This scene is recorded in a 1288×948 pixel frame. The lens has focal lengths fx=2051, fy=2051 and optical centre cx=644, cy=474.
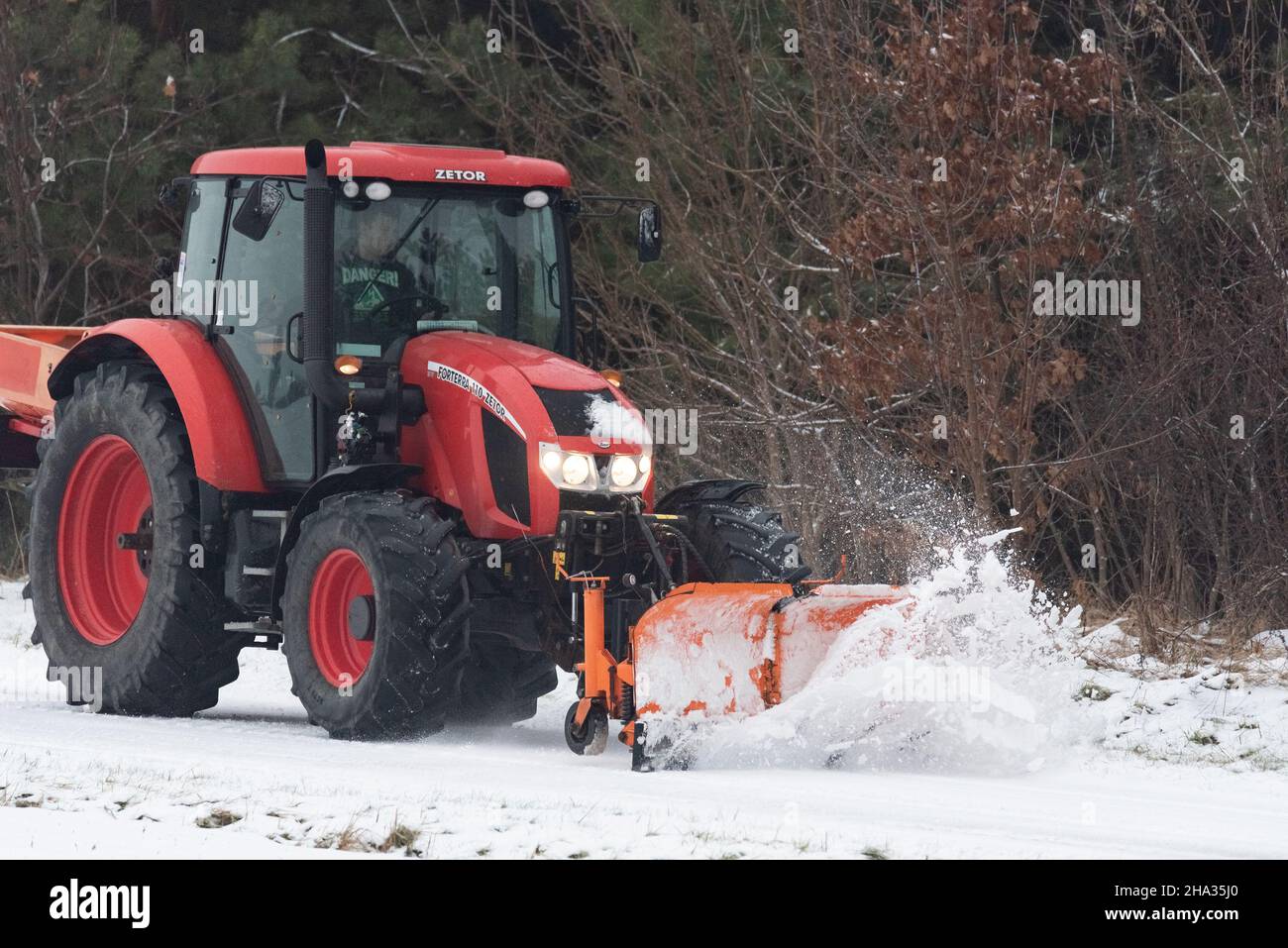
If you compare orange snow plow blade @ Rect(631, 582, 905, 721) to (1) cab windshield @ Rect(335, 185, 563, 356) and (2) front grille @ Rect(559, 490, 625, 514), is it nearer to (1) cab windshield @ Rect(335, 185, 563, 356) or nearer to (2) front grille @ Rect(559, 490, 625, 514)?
(2) front grille @ Rect(559, 490, 625, 514)

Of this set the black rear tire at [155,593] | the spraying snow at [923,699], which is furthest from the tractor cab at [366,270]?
the spraying snow at [923,699]

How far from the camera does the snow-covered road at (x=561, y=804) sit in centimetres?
596

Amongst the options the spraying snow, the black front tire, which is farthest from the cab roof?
the spraying snow

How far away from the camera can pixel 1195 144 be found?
42.6ft

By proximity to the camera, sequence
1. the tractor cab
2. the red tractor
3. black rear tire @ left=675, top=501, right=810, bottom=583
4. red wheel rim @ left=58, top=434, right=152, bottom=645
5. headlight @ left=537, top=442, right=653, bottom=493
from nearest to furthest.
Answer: the red tractor
headlight @ left=537, top=442, right=653, bottom=493
black rear tire @ left=675, top=501, right=810, bottom=583
the tractor cab
red wheel rim @ left=58, top=434, right=152, bottom=645

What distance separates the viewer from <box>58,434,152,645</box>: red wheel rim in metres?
10.6

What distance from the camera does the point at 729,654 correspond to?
7.91 m

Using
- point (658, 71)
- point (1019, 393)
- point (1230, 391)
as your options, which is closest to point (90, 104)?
point (658, 71)

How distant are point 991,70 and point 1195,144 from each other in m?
1.46

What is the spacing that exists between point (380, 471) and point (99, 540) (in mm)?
2584

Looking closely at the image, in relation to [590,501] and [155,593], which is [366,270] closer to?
[590,501]

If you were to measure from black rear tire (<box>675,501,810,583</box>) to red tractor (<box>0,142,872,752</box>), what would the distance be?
12mm

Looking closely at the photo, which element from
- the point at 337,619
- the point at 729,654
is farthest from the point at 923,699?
the point at 337,619

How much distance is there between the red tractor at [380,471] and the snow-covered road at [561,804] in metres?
0.55
